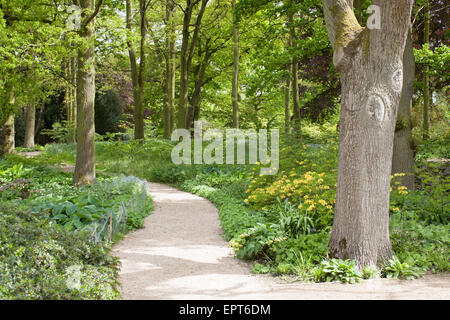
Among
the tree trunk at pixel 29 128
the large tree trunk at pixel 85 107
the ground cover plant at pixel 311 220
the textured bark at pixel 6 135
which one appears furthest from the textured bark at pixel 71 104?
the ground cover plant at pixel 311 220

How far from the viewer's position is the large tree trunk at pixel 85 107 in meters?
10.2

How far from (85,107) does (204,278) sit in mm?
6787

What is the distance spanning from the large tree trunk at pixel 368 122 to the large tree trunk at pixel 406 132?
3.91 metres

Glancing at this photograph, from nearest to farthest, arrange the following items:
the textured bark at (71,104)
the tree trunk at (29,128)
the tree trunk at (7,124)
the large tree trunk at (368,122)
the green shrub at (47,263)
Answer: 1. the green shrub at (47,263)
2. the large tree trunk at (368,122)
3. the tree trunk at (7,124)
4. the textured bark at (71,104)
5. the tree trunk at (29,128)

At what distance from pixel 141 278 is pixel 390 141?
374 cm

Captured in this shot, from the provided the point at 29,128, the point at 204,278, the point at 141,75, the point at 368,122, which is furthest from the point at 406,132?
the point at 29,128

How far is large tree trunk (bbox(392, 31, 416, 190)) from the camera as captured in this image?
28.9ft

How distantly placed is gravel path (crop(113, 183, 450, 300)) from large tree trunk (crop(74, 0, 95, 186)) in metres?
3.41

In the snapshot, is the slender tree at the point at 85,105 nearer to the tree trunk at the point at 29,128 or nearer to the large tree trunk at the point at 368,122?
the large tree trunk at the point at 368,122

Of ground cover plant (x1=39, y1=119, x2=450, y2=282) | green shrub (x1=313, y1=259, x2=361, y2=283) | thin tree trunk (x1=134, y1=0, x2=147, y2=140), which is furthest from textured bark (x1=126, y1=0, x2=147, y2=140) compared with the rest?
green shrub (x1=313, y1=259, x2=361, y2=283)

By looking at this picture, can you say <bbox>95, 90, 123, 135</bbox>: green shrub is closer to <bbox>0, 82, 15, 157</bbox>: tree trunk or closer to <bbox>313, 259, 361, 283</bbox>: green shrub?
<bbox>0, 82, 15, 157</bbox>: tree trunk

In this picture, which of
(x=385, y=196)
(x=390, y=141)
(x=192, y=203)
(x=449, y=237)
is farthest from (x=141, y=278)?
(x=192, y=203)

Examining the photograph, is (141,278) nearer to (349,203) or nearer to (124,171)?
(349,203)

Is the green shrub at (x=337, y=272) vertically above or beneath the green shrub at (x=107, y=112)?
beneath
